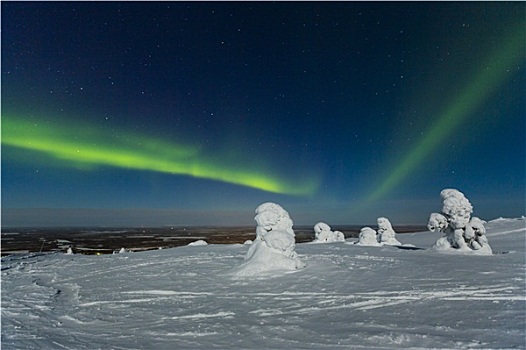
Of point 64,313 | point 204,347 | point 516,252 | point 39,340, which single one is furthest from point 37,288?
point 516,252

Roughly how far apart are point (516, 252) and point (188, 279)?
13.8 m

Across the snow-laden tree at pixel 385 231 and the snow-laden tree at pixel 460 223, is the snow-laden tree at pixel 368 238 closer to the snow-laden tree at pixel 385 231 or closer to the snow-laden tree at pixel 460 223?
the snow-laden tree at pixel 385 231

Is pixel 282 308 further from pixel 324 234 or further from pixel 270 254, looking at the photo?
pixel 324 234

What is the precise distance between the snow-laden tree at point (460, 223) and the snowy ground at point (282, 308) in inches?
136

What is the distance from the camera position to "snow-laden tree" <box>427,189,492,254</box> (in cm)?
1619

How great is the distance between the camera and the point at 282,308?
24.2 feet

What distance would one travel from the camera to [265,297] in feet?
Answer: 27.5

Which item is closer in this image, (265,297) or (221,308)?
(221,308)

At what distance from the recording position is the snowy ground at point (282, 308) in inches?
215

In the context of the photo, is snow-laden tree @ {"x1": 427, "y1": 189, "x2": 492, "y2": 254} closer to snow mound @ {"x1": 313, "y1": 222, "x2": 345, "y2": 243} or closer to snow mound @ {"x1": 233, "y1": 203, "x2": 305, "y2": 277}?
snow mound @ {"x1": 233, "y1": 203, "x2": 305, "y2": 277}

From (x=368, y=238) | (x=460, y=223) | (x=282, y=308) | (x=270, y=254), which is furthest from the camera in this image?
(x=368, y=238)

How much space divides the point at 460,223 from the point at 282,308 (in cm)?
1225

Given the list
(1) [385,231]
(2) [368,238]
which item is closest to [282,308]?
(2) [368,238]

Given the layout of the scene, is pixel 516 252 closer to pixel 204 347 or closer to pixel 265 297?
pixel 265 297
